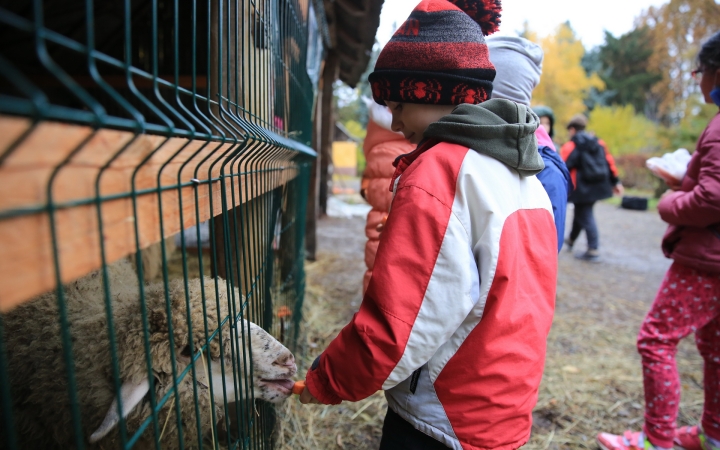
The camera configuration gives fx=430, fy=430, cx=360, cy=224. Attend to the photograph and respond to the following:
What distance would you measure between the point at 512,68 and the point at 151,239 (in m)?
1.82

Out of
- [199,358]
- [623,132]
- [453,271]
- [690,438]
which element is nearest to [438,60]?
[453,271]

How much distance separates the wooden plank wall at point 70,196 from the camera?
51cm

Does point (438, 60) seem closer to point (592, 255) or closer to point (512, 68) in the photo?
point (512, 68)

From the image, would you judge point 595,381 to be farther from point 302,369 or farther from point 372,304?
point 372,304

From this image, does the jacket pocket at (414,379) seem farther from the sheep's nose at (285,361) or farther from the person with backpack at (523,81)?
the person with backpack at (523,81)

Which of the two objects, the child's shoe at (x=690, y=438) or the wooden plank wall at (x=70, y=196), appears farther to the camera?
the child's shoe at (x=690, y=438)

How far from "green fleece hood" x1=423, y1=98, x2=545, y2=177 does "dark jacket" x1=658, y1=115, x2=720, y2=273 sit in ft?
4.67

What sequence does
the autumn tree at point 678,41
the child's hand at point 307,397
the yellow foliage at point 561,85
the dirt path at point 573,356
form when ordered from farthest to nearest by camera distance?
the yellow foliage at point 561,85, the autumn tree at point 678,41, the dirt path at point 573,356, the child's hand at point 307,397

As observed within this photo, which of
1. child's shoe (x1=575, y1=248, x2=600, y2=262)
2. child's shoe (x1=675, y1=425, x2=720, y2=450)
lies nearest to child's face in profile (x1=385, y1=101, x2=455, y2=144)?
child's shoe (x1=675, y1=425, x2=720, y2=450)

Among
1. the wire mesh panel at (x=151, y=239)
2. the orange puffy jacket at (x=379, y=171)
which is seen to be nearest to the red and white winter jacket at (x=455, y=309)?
the wire mesh panel at (x=151, y=239)

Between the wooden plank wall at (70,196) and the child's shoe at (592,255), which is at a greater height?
the wooden plank wall at (70,196)

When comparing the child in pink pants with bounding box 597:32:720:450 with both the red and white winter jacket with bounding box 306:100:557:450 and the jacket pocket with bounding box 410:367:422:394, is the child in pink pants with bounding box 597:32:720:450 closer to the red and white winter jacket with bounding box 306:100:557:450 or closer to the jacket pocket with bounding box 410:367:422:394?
the red and white winter jacket with bounding box 306:100:557:450

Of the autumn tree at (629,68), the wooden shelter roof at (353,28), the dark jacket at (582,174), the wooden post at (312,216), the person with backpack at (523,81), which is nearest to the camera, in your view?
the person with backpack at (523,81)

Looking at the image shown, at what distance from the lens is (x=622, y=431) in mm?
2822
